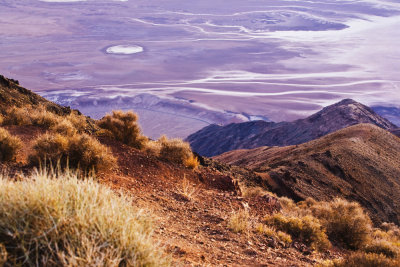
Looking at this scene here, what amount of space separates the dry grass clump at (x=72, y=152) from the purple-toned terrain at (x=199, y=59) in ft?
176

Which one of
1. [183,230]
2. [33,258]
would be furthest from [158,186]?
[33,258]

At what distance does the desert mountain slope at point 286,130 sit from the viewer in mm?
48000

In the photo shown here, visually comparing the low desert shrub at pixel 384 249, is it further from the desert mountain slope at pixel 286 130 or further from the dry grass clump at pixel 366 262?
the desert mountain slope at pixel 286 130

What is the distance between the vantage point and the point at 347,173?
20.2 m

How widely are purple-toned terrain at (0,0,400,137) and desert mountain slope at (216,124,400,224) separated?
40735 millimetres

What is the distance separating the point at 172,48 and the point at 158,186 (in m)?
117

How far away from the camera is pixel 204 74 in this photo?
103688 millimetres

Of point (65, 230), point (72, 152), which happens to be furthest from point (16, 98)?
point (65, 230)

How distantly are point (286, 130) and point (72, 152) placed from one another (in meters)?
47.0

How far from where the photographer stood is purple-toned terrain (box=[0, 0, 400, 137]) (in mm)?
80875

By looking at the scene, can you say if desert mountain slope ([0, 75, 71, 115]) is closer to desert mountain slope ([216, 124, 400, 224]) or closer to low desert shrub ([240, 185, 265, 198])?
low desert shrub ([240, 185, 265, 198])

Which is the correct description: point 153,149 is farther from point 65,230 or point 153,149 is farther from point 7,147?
point 65,230

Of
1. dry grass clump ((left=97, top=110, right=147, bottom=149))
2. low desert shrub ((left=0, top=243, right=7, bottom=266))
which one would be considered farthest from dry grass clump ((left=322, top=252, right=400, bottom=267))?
dry grass clump ((left=97, top=110, right=147, bottom=149))

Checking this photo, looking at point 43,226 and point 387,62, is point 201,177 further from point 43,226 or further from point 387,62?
point 387,62
